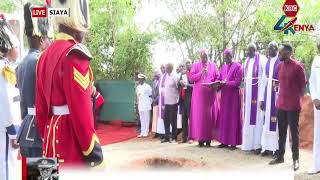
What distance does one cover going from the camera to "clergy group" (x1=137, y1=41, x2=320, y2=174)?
3027mm

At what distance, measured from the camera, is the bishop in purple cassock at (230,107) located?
135 inches

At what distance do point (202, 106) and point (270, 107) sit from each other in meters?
0.88

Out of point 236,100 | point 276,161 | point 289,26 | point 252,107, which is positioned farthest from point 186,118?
point 289,26

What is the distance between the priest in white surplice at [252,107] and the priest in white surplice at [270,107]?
0.13 feet

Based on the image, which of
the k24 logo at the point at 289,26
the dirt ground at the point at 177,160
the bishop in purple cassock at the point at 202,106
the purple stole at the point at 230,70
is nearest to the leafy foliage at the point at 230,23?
the k24 logo at the point at 289,26

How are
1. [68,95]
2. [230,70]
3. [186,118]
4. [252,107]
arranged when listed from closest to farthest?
1. [68,95]
2. [230,70]
3. [252,107]
4. [186,118]

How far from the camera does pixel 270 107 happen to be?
354 cm

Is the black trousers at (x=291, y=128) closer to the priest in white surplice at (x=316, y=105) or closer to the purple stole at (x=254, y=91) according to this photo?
the priest in white surplice at (x=316, y=105)

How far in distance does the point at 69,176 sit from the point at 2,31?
34.6 inches

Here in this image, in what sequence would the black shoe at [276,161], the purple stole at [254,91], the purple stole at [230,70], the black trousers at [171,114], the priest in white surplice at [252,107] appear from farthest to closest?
1. the black trousers at [171,114]
2. the purple stole at [254,91]
3. the priest in white surplice at [252,107]
4. the purple stole at [230,70]
5. the black shoe at [276,161]

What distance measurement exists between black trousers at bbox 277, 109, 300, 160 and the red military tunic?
1453 millimetres

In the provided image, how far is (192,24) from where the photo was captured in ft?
8.52

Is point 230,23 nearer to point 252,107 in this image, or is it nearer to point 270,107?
point 270,107

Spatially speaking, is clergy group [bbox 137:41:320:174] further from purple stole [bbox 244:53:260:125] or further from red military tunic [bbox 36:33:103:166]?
red military tunic [bbox 36:33:103:166]
